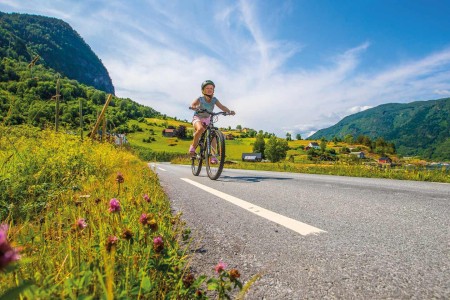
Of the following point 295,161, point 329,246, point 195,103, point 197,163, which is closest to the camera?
point 329,246

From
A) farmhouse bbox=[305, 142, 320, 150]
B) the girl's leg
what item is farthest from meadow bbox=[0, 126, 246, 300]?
farmhouse bbox=[305, 142, 320, 150]

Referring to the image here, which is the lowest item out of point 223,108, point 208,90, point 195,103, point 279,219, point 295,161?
point 295,161

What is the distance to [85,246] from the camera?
1543mm

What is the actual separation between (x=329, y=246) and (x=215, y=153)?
6.01m

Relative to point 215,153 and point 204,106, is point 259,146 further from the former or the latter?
point 215,153

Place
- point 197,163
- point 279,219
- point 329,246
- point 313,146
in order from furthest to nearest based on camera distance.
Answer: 1. point 313,146
2. point 197,163
3. point 279,219
4. point 329,246

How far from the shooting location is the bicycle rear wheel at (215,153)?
7521 millimetres

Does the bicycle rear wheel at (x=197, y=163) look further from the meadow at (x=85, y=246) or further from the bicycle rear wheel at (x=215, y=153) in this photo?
the meadow at (x=85, y=246)

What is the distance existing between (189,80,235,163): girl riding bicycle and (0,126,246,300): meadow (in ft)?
13.5

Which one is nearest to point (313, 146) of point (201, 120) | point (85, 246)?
point (201, 120)

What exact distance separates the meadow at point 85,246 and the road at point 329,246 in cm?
21

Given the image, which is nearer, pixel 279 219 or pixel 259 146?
pixel 279 219

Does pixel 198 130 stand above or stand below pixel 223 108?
below

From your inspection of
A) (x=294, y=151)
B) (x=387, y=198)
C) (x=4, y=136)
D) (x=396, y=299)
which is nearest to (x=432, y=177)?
(x=387, y=198)
